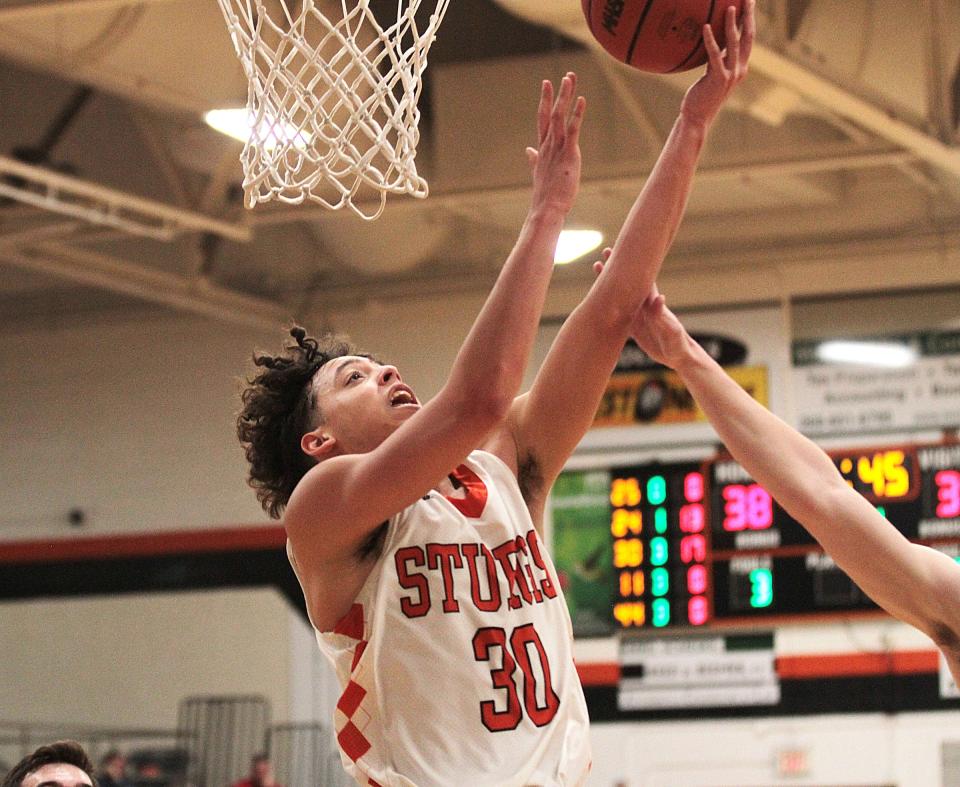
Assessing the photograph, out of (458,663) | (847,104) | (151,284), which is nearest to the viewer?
(458,663)

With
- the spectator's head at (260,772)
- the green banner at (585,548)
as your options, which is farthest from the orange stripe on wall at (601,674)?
the spectator's head at (260,772)

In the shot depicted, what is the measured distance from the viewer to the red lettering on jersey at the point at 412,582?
8.66 ft

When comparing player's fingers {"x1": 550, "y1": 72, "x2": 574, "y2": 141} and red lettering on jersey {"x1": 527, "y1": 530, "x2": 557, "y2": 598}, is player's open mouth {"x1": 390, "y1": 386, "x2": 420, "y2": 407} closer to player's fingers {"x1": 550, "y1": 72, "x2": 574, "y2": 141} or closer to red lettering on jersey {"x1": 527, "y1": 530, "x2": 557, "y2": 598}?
red lettering on jersey {"x1": 527, "y1": 530, "x2": 557, "y2": 598}

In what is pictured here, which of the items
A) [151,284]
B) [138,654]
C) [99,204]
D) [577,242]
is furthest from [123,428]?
[577,242]

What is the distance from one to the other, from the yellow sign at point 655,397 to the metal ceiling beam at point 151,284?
2.57m

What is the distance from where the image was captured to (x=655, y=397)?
10.4 m

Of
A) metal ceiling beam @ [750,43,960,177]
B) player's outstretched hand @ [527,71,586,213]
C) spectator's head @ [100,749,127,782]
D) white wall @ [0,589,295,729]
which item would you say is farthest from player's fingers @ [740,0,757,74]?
white wall @ [0,589,295,729]

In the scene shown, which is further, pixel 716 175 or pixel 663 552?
pixel 663 552

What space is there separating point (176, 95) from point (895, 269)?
4804 millimetres

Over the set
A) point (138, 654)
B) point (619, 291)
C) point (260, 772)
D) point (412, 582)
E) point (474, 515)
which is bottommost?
point (412, 582)

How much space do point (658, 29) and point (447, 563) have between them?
121 centimetres

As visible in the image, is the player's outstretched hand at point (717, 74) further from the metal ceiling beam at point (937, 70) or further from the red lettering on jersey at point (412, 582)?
the metal ceiling beam at point (937, 70)

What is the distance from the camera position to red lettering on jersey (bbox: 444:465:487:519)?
9.08 ft

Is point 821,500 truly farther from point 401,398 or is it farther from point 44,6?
point 44,6
